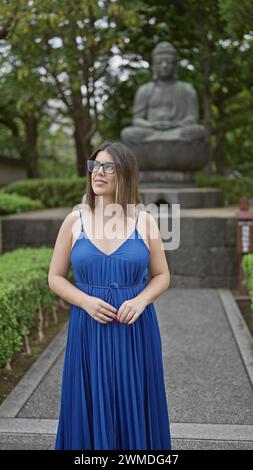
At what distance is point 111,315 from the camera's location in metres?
2.17

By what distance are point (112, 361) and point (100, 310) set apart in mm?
236

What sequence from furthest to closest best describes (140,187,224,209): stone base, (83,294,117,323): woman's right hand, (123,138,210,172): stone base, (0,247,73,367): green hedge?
1. (123,138,210,172): stone base
2. (140,187,224,209): stone base
3. (0,247,73,367): green hedge
4. (83,294,117,323): woman's right hand

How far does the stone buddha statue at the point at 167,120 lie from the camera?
29.1ft

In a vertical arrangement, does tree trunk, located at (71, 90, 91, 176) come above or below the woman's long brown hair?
above

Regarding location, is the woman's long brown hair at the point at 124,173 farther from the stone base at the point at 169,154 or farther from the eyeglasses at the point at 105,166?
the stone base at the point at 169,154

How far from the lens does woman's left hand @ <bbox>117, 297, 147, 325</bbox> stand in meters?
2.16

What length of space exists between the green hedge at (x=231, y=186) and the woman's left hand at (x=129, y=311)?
30.2 feet

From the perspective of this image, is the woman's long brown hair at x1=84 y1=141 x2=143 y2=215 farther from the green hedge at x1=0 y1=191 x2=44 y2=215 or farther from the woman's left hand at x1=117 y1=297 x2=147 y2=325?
the green hedge at x1=0 y1=191 x2=44 y2=215

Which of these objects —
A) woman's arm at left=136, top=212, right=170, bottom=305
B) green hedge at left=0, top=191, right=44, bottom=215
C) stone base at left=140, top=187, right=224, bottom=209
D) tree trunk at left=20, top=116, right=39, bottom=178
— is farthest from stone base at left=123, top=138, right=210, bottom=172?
tree trunk at left=20, top=116, right=39, bottom=178

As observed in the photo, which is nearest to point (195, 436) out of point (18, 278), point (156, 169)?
point (18, 278)

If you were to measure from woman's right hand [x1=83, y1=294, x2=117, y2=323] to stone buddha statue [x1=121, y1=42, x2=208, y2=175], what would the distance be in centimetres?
684

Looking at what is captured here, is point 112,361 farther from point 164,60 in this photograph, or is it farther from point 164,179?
point 164,60

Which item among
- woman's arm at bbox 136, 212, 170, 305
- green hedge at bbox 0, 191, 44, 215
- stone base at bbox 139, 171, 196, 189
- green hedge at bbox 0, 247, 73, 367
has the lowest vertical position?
green hedge at bbox 0, 247, 73, 367

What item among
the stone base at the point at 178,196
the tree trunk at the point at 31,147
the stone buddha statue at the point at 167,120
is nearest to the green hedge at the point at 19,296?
the stone base at the point at 178,196
